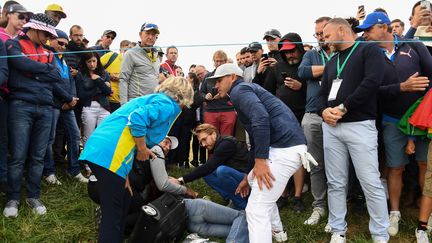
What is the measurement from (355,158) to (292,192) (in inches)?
68.9

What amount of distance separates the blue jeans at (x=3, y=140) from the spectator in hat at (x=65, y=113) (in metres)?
0.64

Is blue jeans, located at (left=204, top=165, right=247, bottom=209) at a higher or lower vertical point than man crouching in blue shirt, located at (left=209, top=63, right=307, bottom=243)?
lower

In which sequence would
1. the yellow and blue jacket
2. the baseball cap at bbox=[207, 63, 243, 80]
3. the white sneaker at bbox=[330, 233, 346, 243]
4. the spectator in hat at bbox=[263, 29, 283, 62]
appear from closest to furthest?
1. the yellow and blue jacket
2. the baseball cap at bbox=[207, 63, 243, 80]
3. the white sneaker at bbox=[330, 233, 346, 243]
4. the spectator in hat at bbox=[263, 29, 283, 62]

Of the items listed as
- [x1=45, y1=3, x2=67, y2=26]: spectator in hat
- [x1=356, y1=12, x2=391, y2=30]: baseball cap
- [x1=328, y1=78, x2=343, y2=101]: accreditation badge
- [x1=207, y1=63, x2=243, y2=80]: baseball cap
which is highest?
[x1=45, y1=3, x2=67, y2=26]: spectator in hat

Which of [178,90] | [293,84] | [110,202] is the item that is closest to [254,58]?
[293,84]

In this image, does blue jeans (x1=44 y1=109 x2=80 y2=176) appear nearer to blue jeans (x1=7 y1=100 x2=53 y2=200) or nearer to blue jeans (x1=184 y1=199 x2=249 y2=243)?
blue jeans (x1=7 y1=100 x2=53 y2=200)

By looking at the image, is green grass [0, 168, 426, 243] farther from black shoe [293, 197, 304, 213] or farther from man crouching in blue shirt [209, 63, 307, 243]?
man crouching in blue shirt [209, 63, 307, 243]

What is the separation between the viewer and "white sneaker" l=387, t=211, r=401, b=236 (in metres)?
3.66

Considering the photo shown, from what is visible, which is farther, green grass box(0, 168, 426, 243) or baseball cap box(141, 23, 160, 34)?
baseball cap box(141, 23, 160, 34)

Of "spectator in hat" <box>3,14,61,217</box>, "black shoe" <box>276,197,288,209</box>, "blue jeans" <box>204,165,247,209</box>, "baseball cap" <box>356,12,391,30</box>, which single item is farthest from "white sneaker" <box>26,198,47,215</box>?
"baseball cap" <box>356,12,391,30</box>

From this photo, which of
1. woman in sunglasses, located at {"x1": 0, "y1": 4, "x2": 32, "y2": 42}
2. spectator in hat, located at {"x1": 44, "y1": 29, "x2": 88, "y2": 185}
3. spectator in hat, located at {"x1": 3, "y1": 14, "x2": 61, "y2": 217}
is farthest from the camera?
spectator in hat, located at {"x1": 44, "y1": 29, "x2": 88, "y2": 185}

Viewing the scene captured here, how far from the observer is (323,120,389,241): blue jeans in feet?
10.9

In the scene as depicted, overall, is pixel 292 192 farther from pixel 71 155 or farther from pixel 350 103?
pixel 71 155

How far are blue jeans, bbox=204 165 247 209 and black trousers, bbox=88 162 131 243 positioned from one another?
54.7 inches
